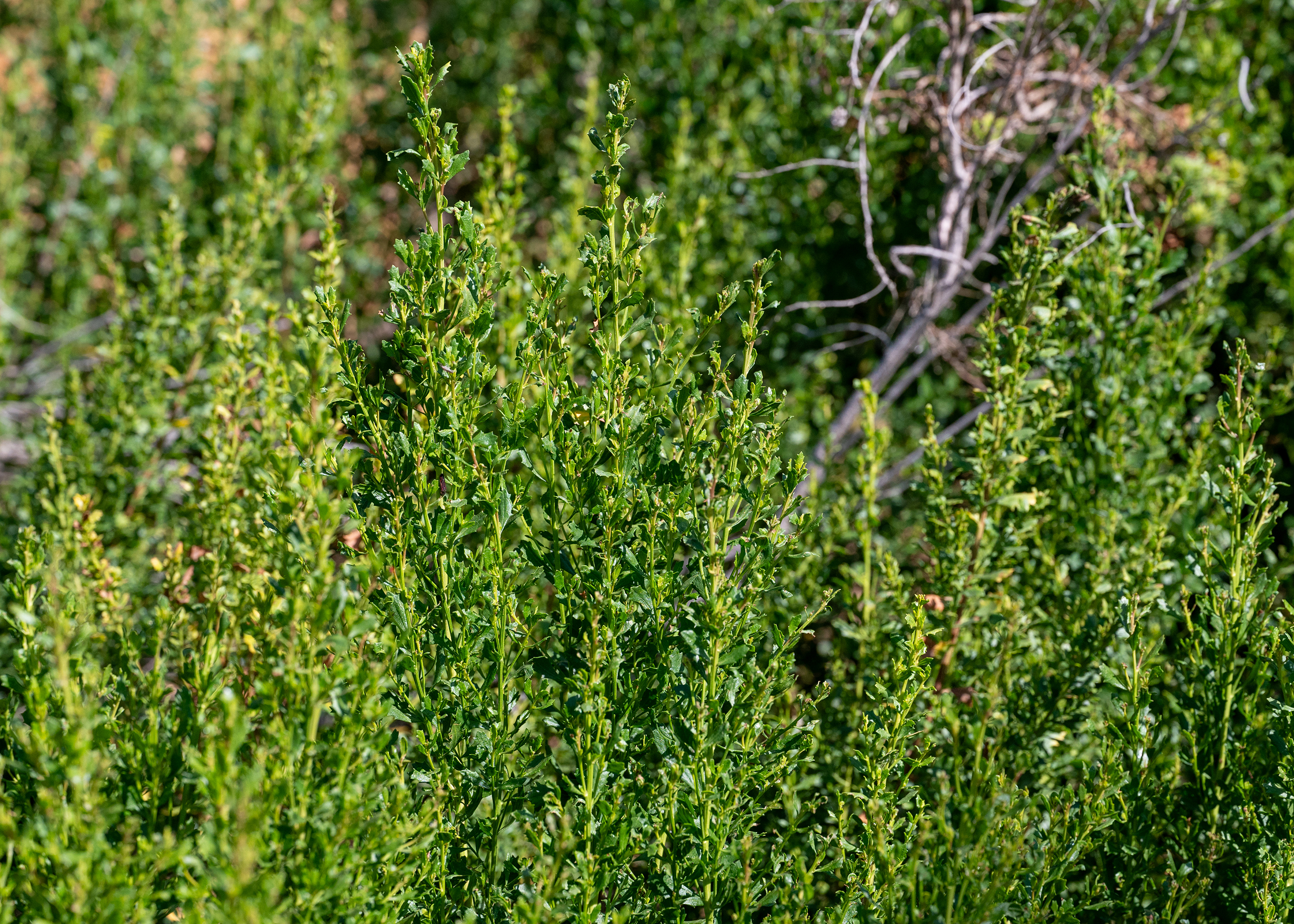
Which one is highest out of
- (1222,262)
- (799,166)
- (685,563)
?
(799,166)

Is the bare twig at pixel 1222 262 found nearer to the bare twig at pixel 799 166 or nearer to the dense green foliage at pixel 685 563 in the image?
the dense green foliage at pixel 685 563

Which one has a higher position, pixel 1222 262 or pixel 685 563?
pixel 1222 262

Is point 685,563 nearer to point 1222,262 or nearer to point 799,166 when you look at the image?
point 799,166

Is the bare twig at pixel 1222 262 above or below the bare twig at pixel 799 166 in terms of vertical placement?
below

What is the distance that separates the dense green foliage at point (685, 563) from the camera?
6.13ft

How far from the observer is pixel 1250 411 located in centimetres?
232

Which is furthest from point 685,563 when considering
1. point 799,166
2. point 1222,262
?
point 1222,262

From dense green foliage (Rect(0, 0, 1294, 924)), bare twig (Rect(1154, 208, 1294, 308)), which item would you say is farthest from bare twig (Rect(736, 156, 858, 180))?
bare twig (Rect(1154, 208, 1294, 308))

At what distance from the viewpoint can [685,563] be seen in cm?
237

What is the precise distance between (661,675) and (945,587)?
3.05 feet

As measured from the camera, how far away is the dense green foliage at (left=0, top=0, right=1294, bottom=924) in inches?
73.6

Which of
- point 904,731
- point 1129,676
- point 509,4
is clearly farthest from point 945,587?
point 509,4

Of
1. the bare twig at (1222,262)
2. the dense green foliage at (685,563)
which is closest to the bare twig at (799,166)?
the dense green foliage at (685,563)

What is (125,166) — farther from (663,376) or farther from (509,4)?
(663,376)
